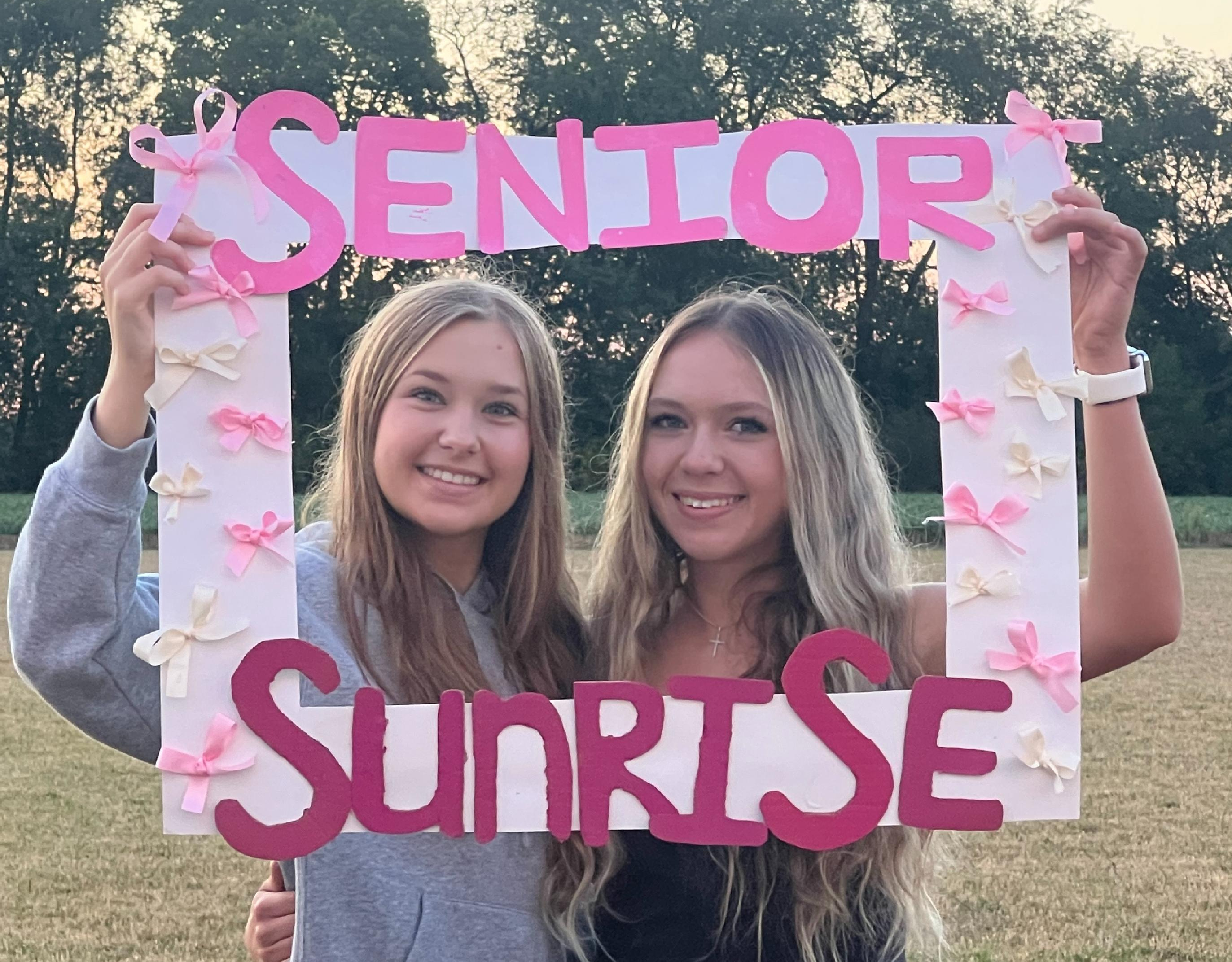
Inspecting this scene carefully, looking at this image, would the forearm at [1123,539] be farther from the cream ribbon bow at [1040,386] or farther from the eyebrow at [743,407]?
the eyebrow at [743,407]

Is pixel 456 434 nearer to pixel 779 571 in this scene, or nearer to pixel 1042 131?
pixel 779 571

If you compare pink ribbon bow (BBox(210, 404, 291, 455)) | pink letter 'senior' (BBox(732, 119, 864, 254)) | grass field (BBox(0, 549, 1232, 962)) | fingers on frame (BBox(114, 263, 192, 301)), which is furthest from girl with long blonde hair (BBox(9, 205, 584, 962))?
grass field (BBox(0, 549, 1232, 962))

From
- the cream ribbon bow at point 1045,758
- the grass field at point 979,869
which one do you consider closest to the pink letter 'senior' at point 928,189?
the cream ribbon bow at point 1045,758

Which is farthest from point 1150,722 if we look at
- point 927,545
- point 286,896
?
point 286,896

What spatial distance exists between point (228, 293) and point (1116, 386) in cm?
120

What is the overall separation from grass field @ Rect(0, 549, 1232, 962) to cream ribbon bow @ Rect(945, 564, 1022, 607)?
1.66 m

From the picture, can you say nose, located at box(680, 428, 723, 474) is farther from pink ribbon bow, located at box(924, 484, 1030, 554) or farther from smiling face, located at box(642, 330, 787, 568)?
pink ribbon bow, located at box(924, 484, 1030, 554)

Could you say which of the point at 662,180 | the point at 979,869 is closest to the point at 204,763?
the point at 662,180

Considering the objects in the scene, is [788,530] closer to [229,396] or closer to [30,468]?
[229,396]

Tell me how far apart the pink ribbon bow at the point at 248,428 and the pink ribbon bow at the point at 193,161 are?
0.25 metres

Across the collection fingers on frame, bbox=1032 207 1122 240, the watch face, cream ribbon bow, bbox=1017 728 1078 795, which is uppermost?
fingers on frame, bbox=1032 207 1122 240

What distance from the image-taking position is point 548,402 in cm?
200

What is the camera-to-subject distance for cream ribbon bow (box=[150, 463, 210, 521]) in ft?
5.80

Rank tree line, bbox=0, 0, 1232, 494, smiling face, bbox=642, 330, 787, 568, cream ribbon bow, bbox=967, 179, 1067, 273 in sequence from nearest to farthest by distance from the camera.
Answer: cream ribbon bow, bbox=967, 179, 1067, 273 < smiling face, bbox=642, 330, 787, 568 < tree line, bbox=0, 0, 1232, 494
